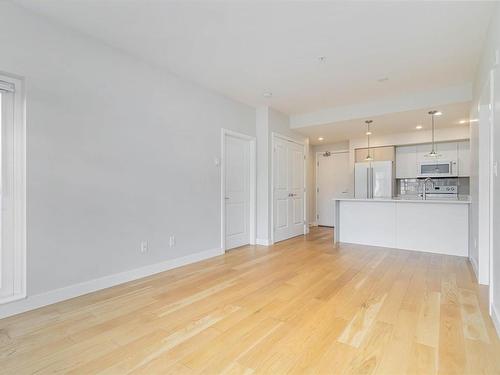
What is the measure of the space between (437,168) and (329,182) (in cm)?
253

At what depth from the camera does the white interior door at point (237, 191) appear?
470cm

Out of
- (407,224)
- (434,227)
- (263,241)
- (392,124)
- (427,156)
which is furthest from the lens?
(427,156)

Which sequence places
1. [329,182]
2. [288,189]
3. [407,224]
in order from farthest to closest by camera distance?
[329,182] → [288,189] → [407,224]

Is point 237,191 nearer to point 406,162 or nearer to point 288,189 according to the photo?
point 288,189

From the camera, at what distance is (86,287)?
2715 mm

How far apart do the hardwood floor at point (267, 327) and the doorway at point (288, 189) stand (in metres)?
2.12

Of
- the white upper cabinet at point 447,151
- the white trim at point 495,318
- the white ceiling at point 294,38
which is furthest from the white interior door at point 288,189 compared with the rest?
the white trim at point 495,318

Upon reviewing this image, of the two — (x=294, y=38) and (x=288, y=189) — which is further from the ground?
(x=294, y=38)

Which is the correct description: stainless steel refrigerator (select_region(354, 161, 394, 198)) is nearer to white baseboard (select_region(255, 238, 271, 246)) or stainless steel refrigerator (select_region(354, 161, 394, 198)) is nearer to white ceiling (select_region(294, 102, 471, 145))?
white ceiling (select_region(294, 102, 471, 145))

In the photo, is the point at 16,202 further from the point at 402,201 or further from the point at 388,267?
the point at 402,201

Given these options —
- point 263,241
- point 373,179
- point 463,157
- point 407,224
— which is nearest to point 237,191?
point 263,241

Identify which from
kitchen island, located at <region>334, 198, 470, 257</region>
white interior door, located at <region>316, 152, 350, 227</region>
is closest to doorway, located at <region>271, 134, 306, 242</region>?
kitchen island, located at <region>334, 198, 470, 257</region>

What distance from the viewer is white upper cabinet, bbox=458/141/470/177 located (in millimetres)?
5730

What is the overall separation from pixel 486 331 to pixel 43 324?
3.35 meters
